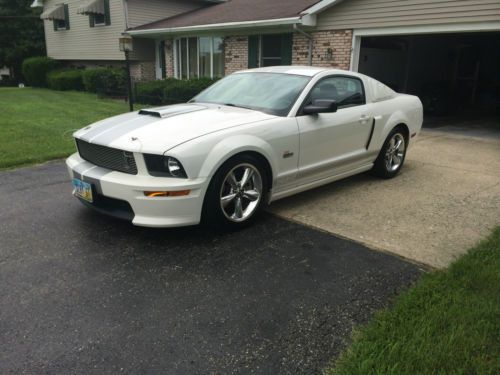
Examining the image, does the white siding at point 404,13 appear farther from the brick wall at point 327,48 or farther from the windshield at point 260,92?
the windshield at point 260,92

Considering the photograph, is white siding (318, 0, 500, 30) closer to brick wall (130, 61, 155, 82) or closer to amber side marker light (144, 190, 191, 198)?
amber side marker light (144, 190, 191, 198)

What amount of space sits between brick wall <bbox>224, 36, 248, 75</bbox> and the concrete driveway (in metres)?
9.27

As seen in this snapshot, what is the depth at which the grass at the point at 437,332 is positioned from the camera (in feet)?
7.28

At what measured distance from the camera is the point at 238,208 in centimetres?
393

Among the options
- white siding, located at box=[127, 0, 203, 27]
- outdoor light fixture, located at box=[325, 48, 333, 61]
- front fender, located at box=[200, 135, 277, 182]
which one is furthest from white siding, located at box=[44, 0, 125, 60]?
front fender, located at box=[200, 135, 277, 182]

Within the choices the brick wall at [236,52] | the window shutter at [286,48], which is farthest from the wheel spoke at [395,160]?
the brick wall at [236,52]

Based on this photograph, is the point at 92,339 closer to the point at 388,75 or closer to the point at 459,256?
the point at 459,256

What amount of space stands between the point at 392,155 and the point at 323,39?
7.11 m

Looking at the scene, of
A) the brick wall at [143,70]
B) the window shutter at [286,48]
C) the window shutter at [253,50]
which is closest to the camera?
the window shutter at [286,48]

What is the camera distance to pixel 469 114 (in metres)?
14.1

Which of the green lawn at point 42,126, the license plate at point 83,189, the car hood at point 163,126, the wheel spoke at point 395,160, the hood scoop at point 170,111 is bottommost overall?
the green lawn at point 42,126

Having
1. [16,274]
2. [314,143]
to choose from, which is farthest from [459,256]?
[16,274]

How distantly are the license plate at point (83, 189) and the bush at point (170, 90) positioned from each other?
31.6 feet

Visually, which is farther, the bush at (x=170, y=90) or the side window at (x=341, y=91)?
the bush at (x=170, y=90)
